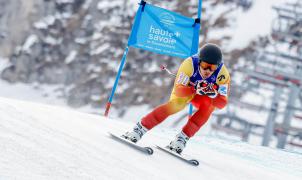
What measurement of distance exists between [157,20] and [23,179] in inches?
194

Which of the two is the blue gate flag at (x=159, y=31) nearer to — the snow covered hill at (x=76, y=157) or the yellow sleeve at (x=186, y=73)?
the snow covered hill at (x=76, y=157)

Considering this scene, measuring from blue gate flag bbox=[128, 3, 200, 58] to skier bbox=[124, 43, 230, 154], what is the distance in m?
2.47

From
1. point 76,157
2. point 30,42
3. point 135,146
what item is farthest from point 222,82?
point 30,42

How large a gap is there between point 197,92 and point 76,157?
1.80m

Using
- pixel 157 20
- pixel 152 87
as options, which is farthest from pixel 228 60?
pixel 157 20

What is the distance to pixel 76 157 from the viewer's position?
290 cm

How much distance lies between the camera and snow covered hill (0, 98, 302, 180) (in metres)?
2.51

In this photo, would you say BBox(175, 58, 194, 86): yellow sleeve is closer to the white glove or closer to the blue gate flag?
the white glove

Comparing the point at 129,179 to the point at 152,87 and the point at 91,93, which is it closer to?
the point at 152,87

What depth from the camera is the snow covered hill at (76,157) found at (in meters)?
2.51

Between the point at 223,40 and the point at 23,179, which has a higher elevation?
the point at 223,40

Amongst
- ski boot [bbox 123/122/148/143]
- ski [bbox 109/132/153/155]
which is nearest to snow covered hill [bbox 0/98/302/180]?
ski [bbox 109/132/153/155]

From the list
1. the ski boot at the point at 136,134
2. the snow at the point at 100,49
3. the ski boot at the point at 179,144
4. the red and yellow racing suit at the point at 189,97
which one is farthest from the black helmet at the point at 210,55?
the snow at the point at 100,49

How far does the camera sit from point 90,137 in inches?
147
